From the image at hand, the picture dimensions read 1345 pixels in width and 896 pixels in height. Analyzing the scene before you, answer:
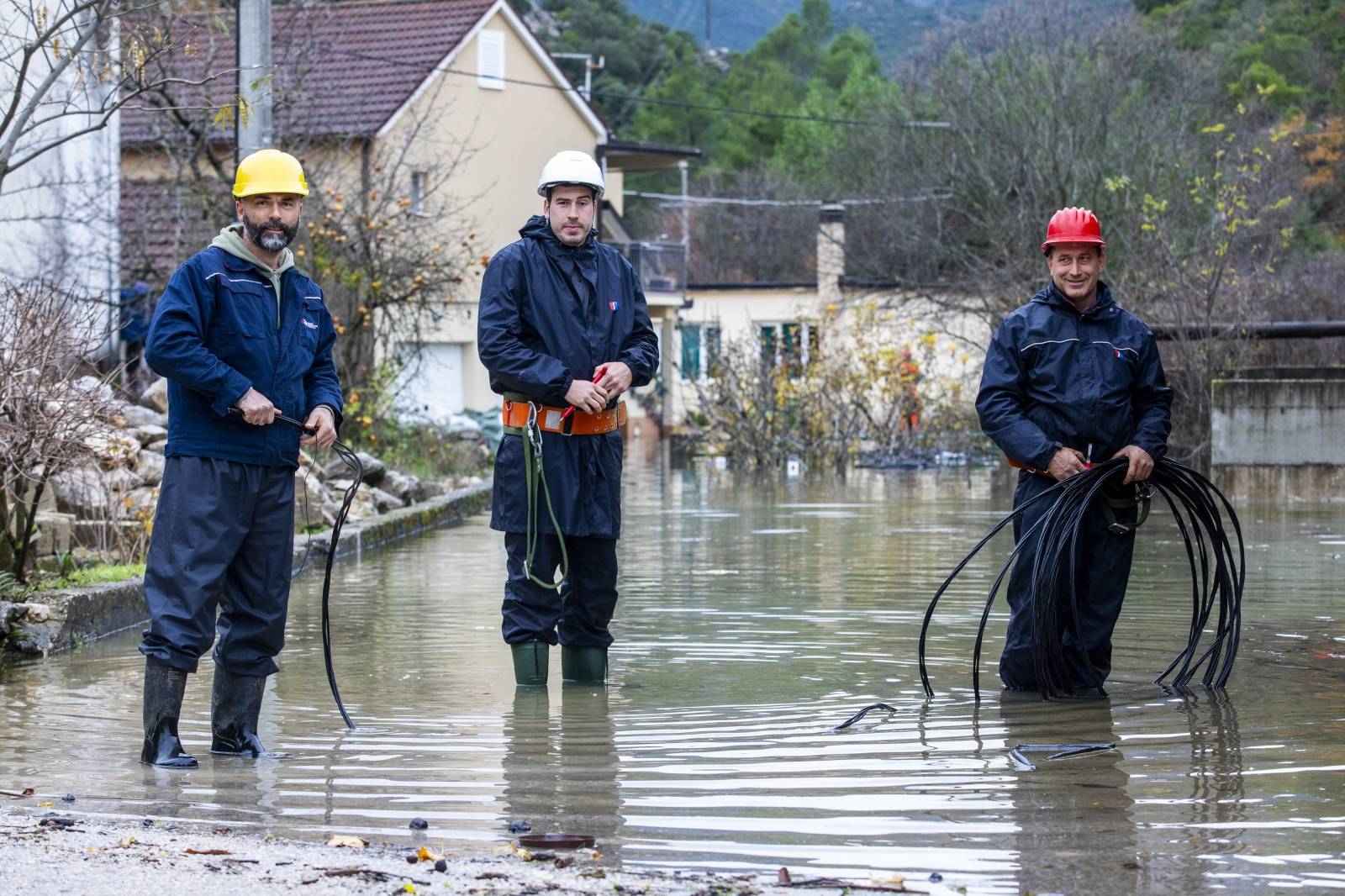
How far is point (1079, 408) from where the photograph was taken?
22.6ft

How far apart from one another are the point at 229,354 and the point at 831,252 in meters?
38.0

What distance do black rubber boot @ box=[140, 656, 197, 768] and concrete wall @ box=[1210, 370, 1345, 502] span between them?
12333mm

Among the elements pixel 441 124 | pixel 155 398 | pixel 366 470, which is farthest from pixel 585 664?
pixel 441 124

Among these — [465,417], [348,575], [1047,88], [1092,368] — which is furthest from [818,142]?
[1092,368]

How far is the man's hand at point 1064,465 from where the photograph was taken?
6.80m

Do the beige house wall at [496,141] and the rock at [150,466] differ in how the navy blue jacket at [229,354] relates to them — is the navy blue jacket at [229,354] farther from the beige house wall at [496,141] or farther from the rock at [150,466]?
the beige house wall at [496,141]

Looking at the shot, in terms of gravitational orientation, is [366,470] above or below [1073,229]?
below

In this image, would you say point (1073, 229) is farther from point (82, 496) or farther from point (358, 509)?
point (358, 509)

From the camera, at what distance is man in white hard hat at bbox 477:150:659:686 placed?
7.02 meters

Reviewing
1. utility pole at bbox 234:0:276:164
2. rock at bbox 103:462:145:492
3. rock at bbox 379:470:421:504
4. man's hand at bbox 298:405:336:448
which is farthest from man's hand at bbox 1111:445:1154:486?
rock at bbox 379:470:421:504

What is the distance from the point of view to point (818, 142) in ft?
208

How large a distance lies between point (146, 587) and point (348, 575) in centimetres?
565

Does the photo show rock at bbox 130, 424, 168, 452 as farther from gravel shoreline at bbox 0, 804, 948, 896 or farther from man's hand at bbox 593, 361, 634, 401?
gravel shoreline at bbox 0, 804, 948, 896

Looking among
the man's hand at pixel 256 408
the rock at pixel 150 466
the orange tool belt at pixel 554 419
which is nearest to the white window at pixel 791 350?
the rock at pixel 150 466
